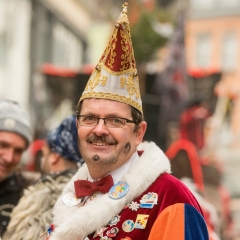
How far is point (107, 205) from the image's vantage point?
2.94 meters

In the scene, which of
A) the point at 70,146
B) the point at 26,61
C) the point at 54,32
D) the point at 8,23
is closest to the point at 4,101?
the point at 70,146

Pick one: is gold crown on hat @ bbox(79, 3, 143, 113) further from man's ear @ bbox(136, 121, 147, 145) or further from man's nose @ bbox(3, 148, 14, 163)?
man's nose @ bbox(3, 148, 14, 163)

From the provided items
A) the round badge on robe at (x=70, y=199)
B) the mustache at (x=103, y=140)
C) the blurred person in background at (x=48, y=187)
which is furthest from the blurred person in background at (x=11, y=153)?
the mustache at (x=103, y=140)

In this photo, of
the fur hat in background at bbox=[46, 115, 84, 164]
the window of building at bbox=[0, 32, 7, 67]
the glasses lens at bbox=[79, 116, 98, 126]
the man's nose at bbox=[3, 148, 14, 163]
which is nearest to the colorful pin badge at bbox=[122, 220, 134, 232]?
the glasses lens at bbox=[79, 116, 98, 126]

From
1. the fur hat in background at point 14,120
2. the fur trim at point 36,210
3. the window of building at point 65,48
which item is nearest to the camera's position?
the fur trim at point 36,210

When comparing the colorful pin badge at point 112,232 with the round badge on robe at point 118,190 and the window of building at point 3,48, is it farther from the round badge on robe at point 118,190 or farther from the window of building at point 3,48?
the window of building at point 3,48

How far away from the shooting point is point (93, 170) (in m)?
3.09

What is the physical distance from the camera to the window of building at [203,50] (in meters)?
42.6

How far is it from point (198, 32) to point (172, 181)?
41.0 meters

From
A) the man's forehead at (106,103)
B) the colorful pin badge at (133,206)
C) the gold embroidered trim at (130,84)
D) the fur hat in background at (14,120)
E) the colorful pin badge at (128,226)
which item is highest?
the gold embroidered trim at (130,84)

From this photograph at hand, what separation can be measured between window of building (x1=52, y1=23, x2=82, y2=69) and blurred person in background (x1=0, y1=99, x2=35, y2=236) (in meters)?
24.5

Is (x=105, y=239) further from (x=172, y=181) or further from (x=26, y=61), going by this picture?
(x=26, y=61)

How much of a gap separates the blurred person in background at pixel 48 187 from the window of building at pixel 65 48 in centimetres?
2486

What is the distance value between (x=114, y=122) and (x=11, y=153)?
148 cm
